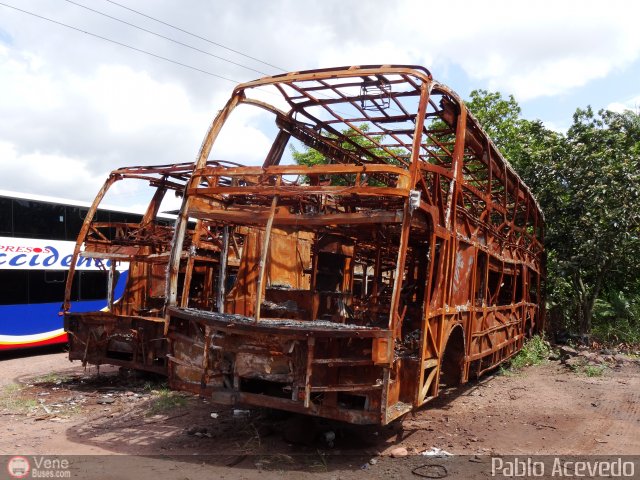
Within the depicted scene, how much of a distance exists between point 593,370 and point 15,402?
9.84 metres

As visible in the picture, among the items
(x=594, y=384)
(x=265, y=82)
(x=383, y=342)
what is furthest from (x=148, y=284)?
(x=594, y=384)

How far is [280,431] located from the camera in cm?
598

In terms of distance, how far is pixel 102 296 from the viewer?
14.2 metres

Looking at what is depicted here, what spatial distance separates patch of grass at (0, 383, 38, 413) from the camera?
7.24 meters

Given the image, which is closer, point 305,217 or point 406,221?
point 406,221

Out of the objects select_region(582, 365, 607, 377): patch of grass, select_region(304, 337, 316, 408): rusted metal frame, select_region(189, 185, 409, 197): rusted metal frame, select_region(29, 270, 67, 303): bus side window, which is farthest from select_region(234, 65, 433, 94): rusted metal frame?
select_region(29, 270, 67, 303): bus side window

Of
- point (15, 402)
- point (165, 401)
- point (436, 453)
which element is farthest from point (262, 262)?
point (15, 402)

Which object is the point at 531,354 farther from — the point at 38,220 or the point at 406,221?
the point at 38,220

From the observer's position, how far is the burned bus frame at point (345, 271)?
15.9 feet

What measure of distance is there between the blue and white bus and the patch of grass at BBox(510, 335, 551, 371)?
8488 millimetres

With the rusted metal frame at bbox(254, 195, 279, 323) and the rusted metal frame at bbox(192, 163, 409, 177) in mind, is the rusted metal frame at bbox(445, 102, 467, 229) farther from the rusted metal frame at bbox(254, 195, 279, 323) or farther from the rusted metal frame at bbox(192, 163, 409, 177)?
the rusted metal frame at bbox(254, 195, 279, 323)

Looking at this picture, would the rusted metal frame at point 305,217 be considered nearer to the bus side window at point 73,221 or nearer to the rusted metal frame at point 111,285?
the rusted metal frame at point 111,285

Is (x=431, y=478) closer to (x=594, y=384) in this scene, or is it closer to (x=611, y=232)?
(x=594, y=384)

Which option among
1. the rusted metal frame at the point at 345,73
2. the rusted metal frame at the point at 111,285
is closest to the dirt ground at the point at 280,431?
the rusted metal frame at the point at 111,285
